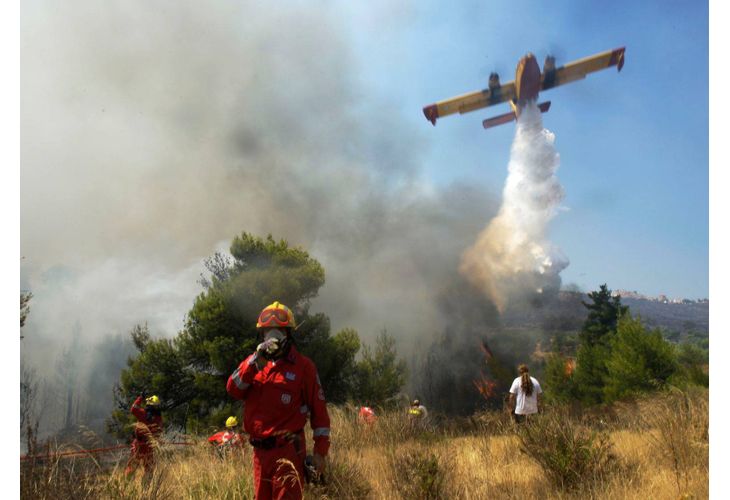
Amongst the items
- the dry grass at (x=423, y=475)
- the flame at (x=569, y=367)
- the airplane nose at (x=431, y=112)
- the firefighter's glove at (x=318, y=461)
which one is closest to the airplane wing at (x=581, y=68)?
the airplane nose at (x=431, y=112)

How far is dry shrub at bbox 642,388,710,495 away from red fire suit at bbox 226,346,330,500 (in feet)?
9.08

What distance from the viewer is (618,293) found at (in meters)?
46.5

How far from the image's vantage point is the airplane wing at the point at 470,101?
2162 centimetres

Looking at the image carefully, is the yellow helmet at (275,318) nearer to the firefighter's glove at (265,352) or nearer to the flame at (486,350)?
the firefighter's glove at (265,352)

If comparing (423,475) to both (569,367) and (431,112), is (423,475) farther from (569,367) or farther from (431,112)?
(569,367)

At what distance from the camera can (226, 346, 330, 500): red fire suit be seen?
3.71 meters

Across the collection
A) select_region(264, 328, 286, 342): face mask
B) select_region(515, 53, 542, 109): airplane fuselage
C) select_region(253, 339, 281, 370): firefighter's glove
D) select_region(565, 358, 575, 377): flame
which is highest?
select_region(515, 53, 542, 109): airplane fuselage

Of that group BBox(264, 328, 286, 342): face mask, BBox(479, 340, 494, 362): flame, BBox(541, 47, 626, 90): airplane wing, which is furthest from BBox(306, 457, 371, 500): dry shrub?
BBox(479, 340, 494, 362): flame

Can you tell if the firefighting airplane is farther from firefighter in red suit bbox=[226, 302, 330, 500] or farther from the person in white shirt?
firefighter in red suit bbox=[226, 302, 330, 500]

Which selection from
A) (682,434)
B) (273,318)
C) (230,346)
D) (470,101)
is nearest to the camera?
(273,318)

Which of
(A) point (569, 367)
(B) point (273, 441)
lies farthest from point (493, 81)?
(A) point (569, 367)

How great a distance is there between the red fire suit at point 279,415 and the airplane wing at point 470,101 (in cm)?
1979

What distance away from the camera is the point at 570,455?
4805 millimetres

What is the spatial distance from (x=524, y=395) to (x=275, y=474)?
5805 mm
